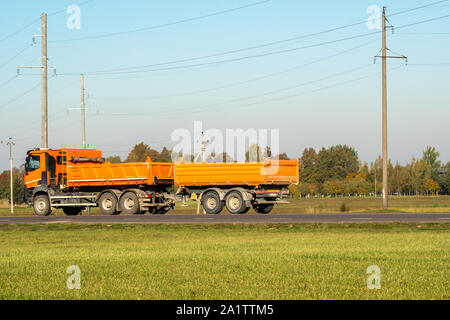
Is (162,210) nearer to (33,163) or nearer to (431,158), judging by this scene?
(33,163)

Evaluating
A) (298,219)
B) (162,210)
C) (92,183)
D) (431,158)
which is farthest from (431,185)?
(298,219)

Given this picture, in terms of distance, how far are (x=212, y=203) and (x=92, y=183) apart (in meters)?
7.35

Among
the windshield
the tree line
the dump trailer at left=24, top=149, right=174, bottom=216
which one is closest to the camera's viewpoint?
the dump trailer at left=24, top=149, right=174, bottom=216

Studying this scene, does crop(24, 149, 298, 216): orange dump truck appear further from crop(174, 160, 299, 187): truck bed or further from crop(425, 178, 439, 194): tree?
crop(425, 178, 439, 194): tree

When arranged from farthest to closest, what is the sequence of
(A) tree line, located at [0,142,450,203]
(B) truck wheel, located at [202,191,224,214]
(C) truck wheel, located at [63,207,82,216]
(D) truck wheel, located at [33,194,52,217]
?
(A) tree line, located at [0,142,450,203], (C) truck wheel, located at [63,207,82,216], (D) truck wheel, located at [33,194,52,217], (B) truck wheel, located at [202,191,224,214]

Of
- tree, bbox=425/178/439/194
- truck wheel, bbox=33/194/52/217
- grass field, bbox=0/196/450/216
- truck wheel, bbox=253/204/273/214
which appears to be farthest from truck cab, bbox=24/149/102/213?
tree, bbox=425/178/439/194

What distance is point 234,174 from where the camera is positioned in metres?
37.0

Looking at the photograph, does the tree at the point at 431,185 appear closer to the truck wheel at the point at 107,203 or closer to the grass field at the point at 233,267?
the truck wheel at the point at 107,203

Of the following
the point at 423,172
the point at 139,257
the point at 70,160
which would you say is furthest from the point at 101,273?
the point at 423,172

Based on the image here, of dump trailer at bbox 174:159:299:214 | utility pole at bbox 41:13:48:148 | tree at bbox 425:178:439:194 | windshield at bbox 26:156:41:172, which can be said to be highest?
utility pole at bbox 41:13:48:148

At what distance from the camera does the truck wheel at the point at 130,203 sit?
3797cm

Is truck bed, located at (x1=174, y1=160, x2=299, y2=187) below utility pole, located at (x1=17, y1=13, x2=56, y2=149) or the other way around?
below

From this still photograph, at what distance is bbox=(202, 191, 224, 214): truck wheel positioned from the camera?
123 ft
